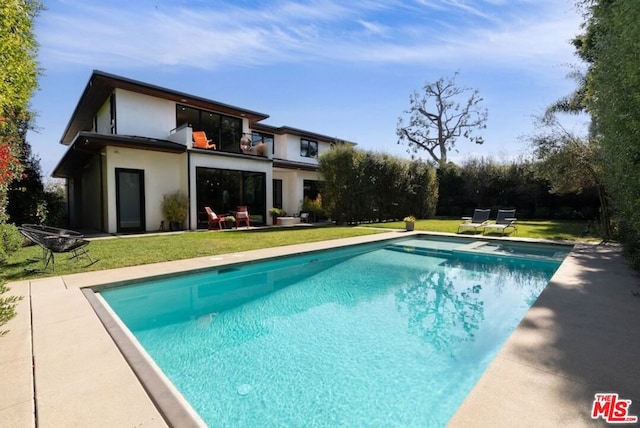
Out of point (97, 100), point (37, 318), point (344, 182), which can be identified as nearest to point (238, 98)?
point (97, 100)

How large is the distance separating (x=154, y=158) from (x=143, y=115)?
220 centimetres

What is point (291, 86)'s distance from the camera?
16.9 m

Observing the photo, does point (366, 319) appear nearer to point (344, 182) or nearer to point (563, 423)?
point (563, 423)

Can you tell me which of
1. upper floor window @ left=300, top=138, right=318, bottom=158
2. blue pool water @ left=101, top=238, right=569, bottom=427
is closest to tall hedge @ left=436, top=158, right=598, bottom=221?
upper floor window @ left=300, top=138, right=318, bottom=158

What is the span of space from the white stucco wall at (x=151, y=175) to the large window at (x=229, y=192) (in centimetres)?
99

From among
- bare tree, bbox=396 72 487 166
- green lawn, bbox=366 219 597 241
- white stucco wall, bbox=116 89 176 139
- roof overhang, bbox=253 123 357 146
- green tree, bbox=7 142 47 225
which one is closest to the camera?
green tree, bbox=7 142 47 225

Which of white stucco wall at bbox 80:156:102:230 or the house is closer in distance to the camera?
the house

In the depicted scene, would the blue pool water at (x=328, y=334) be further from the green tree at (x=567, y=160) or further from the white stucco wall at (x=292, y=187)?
the white stucco wall at (x=292, y=187)

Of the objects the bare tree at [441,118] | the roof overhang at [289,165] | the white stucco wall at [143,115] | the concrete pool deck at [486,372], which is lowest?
the concrete pool deck at [486,372]

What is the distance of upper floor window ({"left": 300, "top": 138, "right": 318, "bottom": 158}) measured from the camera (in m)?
24.5

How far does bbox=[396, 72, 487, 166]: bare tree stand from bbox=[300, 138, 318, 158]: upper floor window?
16.9 meters

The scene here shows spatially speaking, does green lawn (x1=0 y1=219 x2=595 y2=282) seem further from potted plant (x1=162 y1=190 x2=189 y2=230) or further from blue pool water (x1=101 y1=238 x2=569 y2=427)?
potted plant (x1=162 y1=190 x2=189 y2=230)

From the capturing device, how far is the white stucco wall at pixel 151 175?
1312cm

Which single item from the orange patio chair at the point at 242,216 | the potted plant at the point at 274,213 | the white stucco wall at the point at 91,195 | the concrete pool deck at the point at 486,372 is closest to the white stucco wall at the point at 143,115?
the white stucco wall at the point at 91,195
